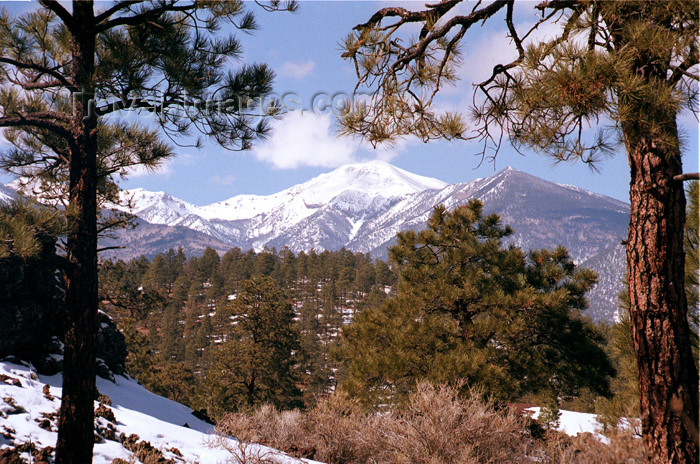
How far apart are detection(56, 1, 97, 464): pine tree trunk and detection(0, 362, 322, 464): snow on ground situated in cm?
116

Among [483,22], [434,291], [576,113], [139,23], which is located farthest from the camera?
[434,291]

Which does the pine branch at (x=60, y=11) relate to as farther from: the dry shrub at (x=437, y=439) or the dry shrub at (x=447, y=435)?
the dry shrub at (x=447, y=435)

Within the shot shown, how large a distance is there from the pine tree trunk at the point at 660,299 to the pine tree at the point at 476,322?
612cm

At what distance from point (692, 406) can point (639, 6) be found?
3.34 meters

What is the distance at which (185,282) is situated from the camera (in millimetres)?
76188

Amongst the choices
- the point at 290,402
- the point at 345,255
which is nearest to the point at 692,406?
the point at 290,402

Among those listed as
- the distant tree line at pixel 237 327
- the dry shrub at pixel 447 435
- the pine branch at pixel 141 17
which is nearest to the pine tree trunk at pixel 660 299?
the dry shrub at pixel 447 435

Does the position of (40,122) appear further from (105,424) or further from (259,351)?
(259,351)

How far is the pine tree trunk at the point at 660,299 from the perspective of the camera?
3.93 m

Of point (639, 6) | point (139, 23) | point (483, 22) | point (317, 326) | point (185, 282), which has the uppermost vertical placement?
point (139, 23)

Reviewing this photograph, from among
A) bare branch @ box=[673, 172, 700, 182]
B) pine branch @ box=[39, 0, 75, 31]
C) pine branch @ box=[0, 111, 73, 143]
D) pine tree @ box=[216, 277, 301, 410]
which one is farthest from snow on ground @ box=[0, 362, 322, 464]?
pine tree @ box=[216, 277, 301, 410]

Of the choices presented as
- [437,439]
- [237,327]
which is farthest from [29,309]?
[237,327]

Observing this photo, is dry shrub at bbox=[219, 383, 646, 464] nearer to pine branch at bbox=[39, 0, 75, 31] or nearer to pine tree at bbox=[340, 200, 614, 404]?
pine tree at bbox=[340, 200, 614, 404]

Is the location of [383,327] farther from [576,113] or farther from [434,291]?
[576,113]
